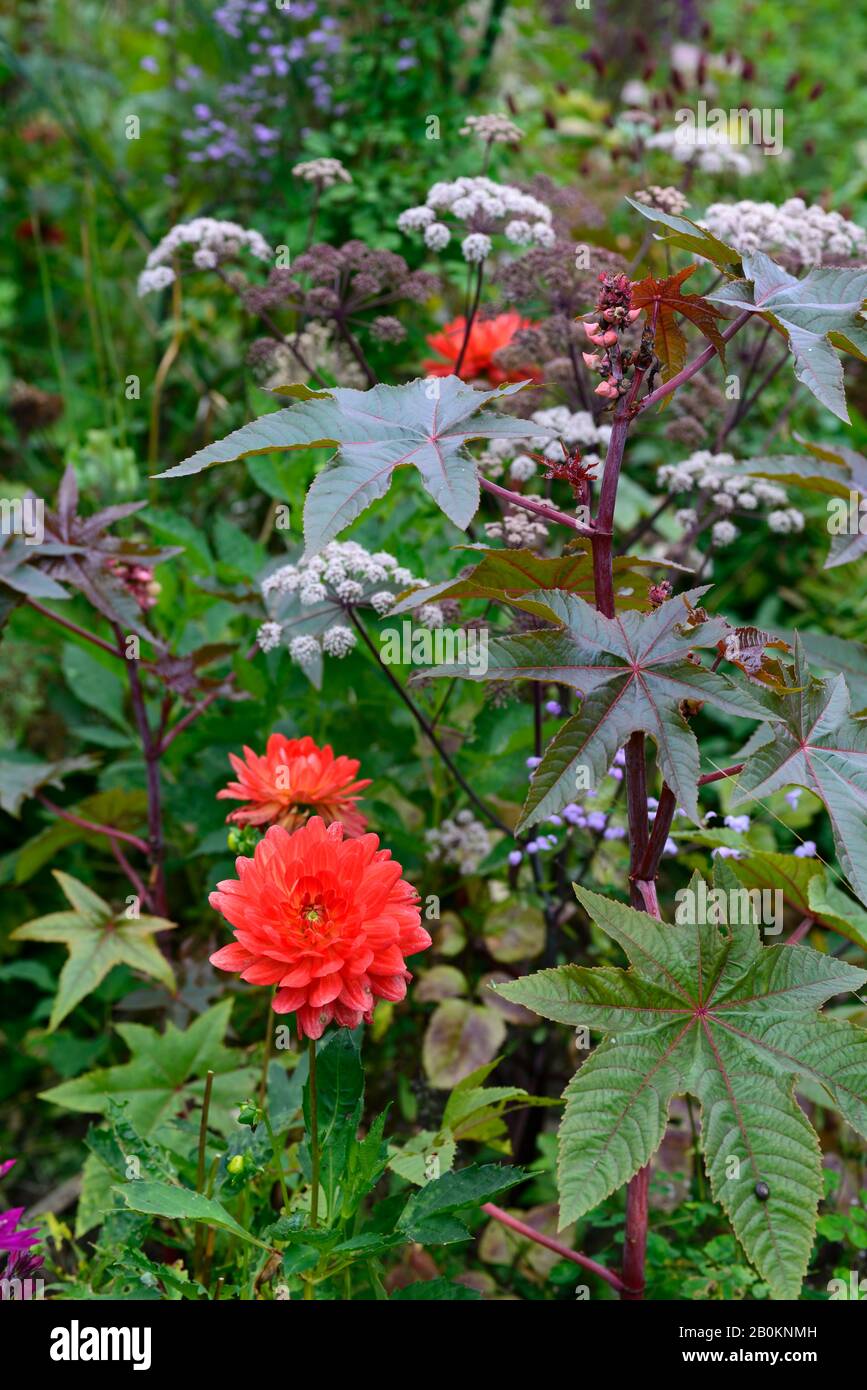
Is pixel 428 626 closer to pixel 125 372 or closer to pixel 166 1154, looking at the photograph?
pixel 166 1154

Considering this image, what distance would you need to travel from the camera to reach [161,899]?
6.45ft

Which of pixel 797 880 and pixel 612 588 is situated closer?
pixel 612 588

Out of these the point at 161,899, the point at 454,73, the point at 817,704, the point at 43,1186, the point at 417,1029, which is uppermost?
the point at 454,73

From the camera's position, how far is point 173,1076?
5.76ft

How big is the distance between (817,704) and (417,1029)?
3.37ft

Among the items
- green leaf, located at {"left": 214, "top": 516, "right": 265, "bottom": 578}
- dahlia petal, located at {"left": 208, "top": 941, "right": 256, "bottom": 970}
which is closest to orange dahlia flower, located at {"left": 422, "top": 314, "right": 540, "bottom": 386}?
green leaf, located at {"left": 214, "top": 516, "right": 265, "bottom": 578}

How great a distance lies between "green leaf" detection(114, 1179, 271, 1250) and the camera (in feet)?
3.94

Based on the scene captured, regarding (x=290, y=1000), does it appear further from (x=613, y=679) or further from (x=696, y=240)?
(x=696, y=240)

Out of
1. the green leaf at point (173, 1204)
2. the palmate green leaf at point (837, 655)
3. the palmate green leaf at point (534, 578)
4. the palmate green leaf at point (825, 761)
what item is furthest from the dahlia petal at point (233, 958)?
the palmate green leaf at point (837, 655)

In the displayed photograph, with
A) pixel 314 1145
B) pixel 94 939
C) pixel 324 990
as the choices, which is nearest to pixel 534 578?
pixel 324 990

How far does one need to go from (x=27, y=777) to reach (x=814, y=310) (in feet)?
4.52

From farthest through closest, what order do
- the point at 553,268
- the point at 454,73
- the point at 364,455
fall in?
the point at 454,73
the point at 553,268
the point at 364,455

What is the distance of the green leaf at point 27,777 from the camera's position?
1.95 metres
